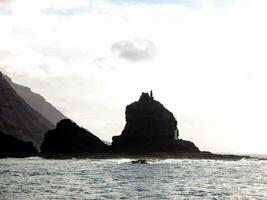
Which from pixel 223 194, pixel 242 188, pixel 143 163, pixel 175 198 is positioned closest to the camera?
pixel 175 198

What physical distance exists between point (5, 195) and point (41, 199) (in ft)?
19.5

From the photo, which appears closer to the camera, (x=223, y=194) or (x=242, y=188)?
(x=223, y=194)

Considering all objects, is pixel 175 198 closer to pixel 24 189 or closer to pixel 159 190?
pixel 159 190

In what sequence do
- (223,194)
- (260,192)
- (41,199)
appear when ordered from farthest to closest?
1. (260,192)
2. (223,194)
3. (41,199)

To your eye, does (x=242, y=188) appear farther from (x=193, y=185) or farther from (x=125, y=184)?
(x=125, y=184)

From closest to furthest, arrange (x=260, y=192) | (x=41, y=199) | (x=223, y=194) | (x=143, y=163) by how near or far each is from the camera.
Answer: (x=41, y=199) → (x=223, y=194) → (x=260, y=192) → (x=143, y=163)

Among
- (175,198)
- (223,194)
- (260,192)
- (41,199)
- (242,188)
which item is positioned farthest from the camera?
(242,188)

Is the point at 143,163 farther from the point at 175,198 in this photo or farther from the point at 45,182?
the point at 175,198

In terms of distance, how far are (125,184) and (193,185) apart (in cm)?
1078

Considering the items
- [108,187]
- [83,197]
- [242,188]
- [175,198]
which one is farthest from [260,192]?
[83,197]

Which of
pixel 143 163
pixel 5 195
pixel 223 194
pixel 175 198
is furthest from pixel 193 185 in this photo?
pixel 143 163

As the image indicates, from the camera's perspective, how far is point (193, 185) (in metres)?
81.1

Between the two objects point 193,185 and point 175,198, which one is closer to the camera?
point 175,198

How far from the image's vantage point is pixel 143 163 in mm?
154500
